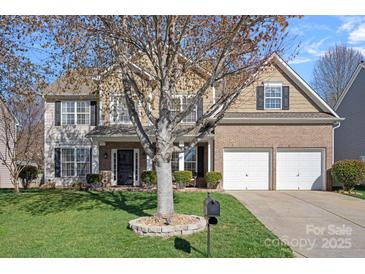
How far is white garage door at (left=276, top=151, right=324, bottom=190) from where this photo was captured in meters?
17.8

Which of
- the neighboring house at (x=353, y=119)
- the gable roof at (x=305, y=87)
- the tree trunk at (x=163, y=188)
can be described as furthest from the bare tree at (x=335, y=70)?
the tree trunk at (x=163, y=188)

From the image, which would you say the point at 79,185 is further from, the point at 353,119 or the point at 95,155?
the point at 353,119

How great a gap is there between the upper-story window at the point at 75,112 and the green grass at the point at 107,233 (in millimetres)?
7705

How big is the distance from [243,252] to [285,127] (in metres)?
12.0

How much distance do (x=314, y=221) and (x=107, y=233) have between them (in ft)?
19.0

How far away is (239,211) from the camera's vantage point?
432 inches

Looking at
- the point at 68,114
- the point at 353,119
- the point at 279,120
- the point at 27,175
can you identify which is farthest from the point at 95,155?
the point at 353,119

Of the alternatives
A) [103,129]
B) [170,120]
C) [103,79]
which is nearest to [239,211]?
[170,120]

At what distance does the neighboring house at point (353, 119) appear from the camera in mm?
22234

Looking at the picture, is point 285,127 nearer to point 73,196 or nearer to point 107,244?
point 73,196

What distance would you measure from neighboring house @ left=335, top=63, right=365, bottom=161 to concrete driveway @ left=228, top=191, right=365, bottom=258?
29.1 feet

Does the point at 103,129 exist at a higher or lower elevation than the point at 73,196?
higher

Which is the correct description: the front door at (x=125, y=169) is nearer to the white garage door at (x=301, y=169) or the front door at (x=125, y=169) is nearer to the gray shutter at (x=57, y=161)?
the gray shutter at (x=57, y=161)

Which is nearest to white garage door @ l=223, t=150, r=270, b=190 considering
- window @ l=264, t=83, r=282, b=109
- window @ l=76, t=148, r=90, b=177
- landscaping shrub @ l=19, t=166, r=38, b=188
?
window @ l=264, t=83, r=282, b=109
